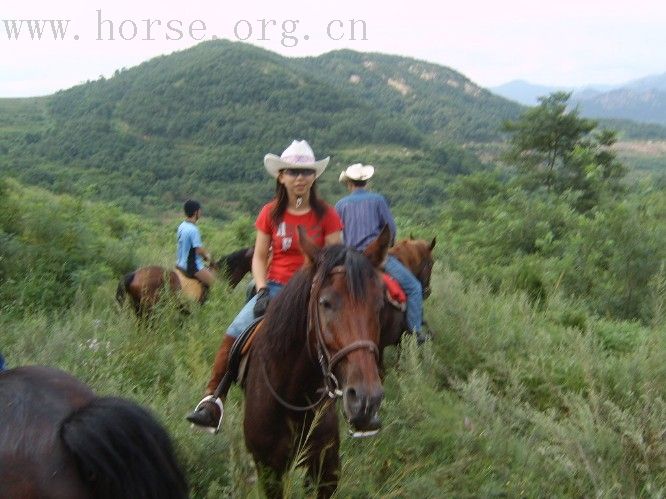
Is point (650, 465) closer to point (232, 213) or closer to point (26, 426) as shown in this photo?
point (26, 426)

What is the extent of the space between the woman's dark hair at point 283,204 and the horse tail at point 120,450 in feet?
6.41

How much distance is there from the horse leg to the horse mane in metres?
0.46

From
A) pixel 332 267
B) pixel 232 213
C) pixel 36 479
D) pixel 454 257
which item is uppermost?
pixel 332 267

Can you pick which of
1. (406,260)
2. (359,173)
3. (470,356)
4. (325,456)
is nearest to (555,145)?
(406,260)

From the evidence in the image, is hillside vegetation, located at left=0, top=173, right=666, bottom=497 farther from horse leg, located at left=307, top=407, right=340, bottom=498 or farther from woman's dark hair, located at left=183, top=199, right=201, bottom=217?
woman's dark hair, located at left=183, top=199, right=201, bottom=217

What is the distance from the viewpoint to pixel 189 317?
270 inches

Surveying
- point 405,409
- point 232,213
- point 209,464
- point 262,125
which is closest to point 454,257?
point 405,409

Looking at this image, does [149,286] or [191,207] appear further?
[191,207]

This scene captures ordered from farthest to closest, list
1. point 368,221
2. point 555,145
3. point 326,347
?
point 555,145 → point 368,221 → point 326,347

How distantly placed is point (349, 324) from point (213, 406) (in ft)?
4.77

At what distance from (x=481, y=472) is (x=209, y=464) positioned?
1.76m

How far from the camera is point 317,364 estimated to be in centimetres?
316

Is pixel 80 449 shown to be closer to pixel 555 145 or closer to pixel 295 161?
pixel 295 161

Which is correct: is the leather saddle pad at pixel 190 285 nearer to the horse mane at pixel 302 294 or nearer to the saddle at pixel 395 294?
the saddle at pixel 395 294
